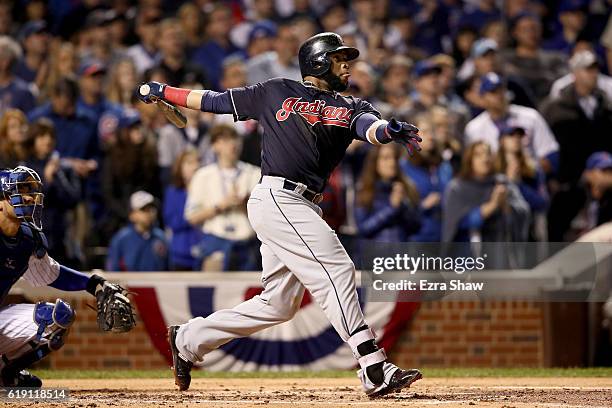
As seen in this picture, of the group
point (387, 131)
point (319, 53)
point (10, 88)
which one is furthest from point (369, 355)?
point (10, 88)

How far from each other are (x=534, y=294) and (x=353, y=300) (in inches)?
133

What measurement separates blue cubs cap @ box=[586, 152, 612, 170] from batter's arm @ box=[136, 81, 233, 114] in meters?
4.84

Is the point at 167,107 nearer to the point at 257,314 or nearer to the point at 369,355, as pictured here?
the point at 257,314

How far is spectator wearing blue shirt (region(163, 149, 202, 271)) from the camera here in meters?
10.7

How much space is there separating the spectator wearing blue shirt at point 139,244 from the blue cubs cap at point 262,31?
2.89 m

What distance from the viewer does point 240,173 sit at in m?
10.6

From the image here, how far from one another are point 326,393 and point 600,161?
4548 mm

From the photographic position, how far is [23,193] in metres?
7.08

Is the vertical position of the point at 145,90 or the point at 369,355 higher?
the point at 145,90

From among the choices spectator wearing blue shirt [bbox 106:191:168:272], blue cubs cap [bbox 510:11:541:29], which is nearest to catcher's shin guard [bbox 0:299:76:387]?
spectator wearing blue shirt [bbox 106:191:168:272]

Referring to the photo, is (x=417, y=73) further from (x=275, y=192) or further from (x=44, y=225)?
(x=275, y=192)

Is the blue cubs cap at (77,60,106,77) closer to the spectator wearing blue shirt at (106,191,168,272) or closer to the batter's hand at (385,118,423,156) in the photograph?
the spectator wearing blue shirt at (106,191,168,272)

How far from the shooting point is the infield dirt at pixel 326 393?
666 centimetres

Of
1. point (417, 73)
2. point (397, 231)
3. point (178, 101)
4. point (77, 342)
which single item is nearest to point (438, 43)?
point (417, 73)
